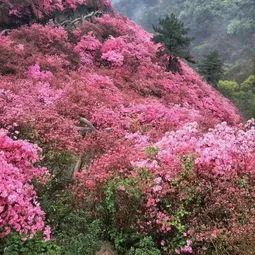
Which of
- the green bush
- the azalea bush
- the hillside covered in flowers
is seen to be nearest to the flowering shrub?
the hillside covered in flowers

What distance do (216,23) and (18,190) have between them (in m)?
89.2

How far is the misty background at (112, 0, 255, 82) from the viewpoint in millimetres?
78438

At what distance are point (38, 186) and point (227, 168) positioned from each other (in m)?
3.46

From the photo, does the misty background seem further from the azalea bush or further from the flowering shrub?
the flowering shrub

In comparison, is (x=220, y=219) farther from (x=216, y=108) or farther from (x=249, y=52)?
(x=249, y=52)

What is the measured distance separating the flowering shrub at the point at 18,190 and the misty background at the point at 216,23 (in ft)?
214

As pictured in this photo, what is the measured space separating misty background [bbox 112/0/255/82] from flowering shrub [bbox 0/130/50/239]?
65372 mm

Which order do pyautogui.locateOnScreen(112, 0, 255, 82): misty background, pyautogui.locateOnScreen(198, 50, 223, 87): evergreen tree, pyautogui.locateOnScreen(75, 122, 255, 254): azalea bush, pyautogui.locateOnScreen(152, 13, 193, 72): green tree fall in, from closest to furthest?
1. pyautogui.locateOnScreen(75, 122, 255, 254): azalea bush
2. pyautogui.locateOnScreen(152, 13, 193, 72): green tree
3. pyautogui.locateOnScreen(198, 50, 223, 87): evergreen tree
4. pyautogui.locateOnScreen(112, 0, 255, 82): misty background

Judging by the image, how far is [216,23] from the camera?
88.4 meters

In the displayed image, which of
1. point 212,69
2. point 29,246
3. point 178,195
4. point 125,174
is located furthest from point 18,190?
point 212,69

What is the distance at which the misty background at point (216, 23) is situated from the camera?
78.4m

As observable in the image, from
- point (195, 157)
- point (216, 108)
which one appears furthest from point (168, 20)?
point (195, 157)

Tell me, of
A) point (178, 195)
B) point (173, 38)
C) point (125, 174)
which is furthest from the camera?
point (173, 38)

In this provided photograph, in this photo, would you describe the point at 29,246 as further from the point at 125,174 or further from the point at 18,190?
the point at 125,174
